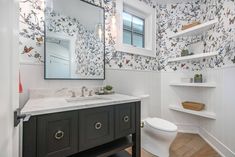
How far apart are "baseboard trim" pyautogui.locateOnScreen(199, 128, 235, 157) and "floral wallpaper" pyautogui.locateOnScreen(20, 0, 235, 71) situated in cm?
110

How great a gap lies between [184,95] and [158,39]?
1.20 metres

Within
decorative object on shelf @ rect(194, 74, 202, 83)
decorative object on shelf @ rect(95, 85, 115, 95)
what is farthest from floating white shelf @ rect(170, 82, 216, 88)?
decorative object on shelf @ rect(95, 85, 115, 95)

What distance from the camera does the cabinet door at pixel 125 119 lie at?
4.95 feet

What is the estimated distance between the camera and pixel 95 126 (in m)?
1.34

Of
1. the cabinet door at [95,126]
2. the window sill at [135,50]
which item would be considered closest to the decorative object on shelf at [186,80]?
the window sill at [135,50]

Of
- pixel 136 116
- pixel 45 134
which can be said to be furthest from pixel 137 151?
pixel 45 134

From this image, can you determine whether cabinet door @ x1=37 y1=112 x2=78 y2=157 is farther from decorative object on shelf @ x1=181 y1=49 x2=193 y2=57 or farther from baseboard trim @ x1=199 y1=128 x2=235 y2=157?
decorative object on shelf @ x1=181 y1=49 x2=193 y2=57

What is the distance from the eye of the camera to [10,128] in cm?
61

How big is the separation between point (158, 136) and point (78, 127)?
1.12 metres

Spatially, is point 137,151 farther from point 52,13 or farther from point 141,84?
point 52,13

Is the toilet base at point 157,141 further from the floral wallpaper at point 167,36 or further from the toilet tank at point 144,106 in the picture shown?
the floral wallpaper at point 167,36

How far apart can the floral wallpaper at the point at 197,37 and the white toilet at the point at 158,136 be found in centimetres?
119

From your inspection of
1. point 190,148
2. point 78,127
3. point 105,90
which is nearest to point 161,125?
point 190,148

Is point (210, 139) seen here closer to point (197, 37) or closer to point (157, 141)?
point (157, 141)
